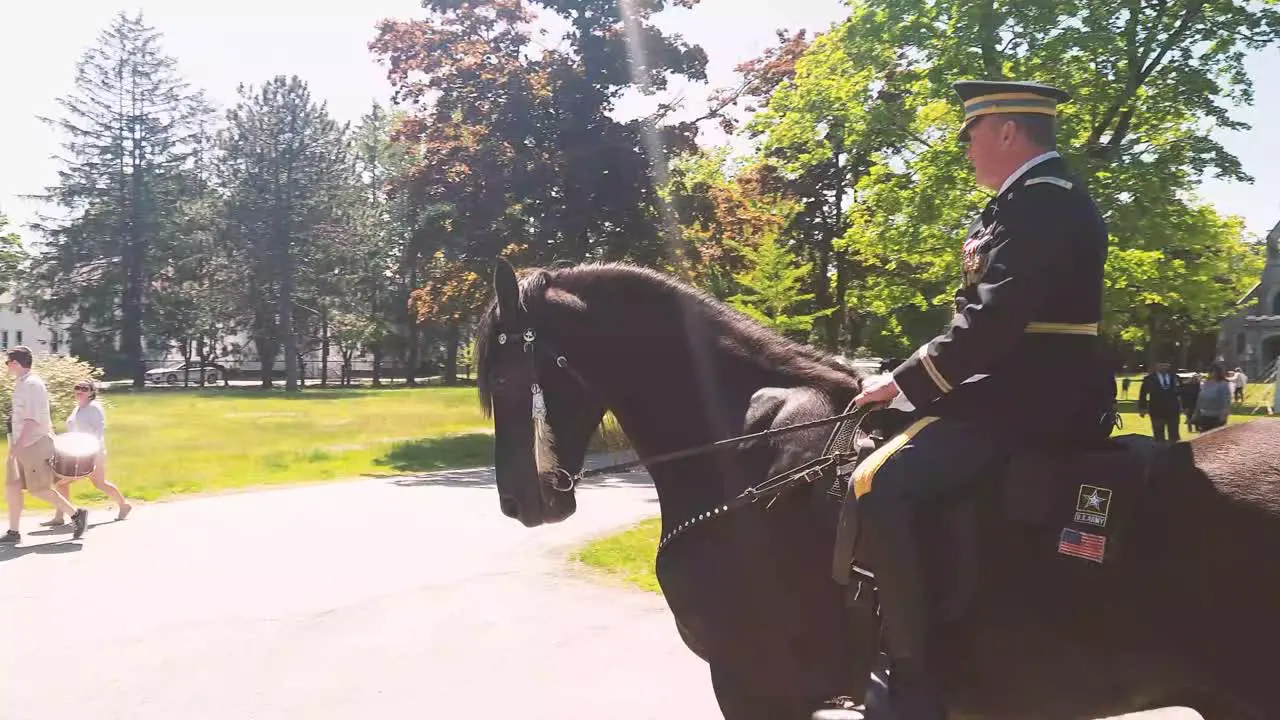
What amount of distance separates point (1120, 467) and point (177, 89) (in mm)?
66652

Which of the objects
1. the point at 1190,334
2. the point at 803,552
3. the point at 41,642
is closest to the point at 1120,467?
the point at 803,552

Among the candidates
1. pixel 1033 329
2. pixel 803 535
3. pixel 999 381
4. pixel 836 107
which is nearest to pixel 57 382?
pixel 836 107

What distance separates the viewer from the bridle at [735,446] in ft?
10.4

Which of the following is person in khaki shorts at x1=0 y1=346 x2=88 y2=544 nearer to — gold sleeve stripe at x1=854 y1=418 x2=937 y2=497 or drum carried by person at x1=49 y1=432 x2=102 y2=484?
drum carried by person at x1=49 y1=432 x2=102 y2=484

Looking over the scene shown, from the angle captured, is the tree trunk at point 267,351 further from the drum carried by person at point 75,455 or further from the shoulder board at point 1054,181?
the shoulder board at point 1054,181

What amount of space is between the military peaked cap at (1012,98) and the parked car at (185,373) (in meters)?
64.0

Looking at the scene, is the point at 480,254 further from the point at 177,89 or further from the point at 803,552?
the point at 177,89

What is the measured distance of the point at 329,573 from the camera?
9.09 meters

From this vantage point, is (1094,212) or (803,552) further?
(803,552)

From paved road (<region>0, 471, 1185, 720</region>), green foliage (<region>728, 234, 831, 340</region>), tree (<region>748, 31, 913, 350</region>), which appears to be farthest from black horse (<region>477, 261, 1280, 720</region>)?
tree (<region>748, 31, 913, 350</region>)

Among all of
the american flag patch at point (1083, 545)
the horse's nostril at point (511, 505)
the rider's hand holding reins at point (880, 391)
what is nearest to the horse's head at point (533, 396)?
the horse's nostril at point (511, 505)

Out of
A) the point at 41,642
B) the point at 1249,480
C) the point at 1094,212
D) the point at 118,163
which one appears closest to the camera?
the point at 1249,480

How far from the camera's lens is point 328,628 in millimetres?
7094

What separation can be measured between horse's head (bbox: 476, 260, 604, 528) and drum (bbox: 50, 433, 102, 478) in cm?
985
